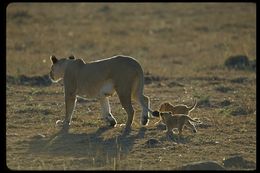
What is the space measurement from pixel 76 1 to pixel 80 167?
30.5 metres

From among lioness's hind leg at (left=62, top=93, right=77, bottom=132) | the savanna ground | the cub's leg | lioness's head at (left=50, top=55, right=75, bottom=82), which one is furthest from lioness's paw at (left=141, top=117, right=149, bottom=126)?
lioness's head at (left=50, top=55, right=75, bottom=82)

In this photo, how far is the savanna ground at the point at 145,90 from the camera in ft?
32.9

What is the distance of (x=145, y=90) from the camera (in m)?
15.4

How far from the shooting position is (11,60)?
19547 millimetres

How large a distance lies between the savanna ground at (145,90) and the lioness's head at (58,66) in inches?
27.3

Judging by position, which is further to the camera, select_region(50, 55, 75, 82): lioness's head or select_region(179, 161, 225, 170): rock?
select_region(50, 55, 75, 82): lioness's head

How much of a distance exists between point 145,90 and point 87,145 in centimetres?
505

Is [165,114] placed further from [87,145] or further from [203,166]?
[203,166]

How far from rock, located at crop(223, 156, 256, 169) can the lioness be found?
201 centimetres

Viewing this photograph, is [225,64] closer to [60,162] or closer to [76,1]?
[60,162]

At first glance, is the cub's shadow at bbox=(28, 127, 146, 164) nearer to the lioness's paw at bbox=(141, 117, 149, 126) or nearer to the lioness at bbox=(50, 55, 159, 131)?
the lioness's paw at bbox=(141, 117, 149, 126)

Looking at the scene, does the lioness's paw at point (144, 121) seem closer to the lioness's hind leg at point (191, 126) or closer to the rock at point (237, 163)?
the lioness's hind leg at point (191, 126)

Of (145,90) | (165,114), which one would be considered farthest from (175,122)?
(145,90)

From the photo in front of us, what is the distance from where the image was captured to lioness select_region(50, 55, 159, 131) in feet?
37.2
